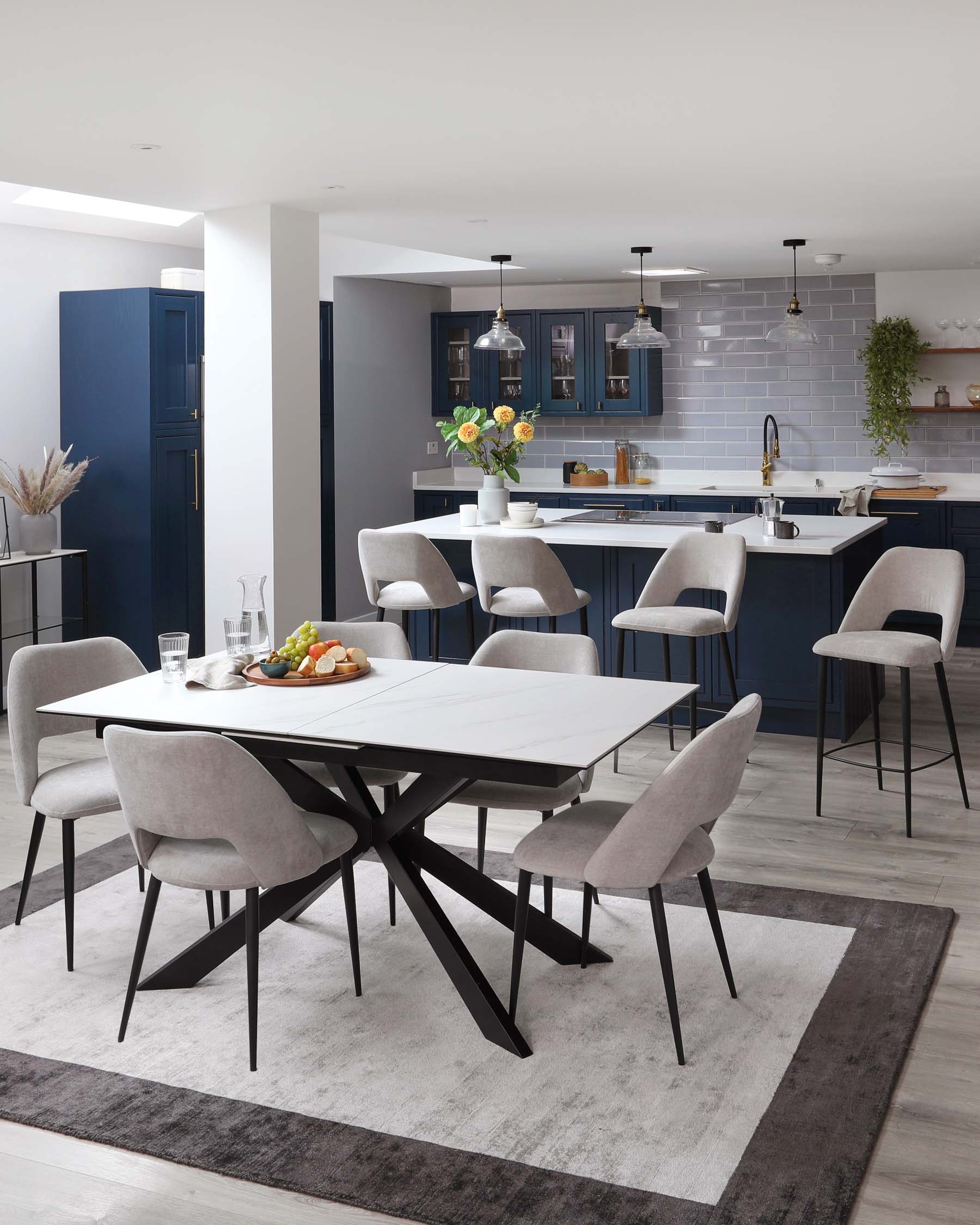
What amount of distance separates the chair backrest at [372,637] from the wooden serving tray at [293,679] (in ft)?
1.82

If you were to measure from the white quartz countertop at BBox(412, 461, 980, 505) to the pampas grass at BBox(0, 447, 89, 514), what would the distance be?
10.9ft

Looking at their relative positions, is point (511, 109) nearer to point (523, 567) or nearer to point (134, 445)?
point (523, 567)

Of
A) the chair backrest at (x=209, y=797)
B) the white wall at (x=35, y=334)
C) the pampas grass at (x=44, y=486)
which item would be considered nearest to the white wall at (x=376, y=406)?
the white wall at (x=35, y=334)

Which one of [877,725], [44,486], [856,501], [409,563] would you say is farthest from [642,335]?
[44,486]

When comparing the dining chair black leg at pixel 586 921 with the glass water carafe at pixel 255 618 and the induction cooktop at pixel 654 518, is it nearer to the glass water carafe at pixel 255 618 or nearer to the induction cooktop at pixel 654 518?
the glass water carafe at pixel 255 618

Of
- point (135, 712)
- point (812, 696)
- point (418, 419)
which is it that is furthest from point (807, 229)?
point (135, 712)

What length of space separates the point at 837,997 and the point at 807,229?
4.26 metres

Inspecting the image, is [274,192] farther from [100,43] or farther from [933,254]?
[933,254]

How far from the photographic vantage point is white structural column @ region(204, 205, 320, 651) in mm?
5574

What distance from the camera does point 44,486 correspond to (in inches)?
256

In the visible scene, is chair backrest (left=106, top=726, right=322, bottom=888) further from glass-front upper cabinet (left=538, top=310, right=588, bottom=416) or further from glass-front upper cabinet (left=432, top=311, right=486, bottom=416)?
glass-front upper cabinet (left=432, top=311, right=486, bottom=416)

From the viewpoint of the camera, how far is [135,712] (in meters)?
3.29

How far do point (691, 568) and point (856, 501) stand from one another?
9.59ft

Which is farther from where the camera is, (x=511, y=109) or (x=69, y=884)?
(x=511, y=109)
